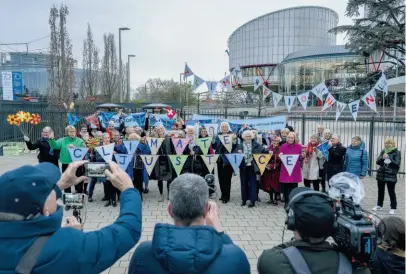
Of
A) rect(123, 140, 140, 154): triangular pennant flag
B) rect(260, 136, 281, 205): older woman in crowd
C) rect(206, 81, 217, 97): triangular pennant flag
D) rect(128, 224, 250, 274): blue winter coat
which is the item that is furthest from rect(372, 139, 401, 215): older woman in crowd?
rect(206, 81, 217, 97): triangular pennant flag

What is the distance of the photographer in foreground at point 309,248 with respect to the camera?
1964 mm

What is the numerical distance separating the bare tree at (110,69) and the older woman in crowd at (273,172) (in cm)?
2797

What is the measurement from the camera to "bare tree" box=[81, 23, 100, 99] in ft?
106

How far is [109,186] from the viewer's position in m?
8.23

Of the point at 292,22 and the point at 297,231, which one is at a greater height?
the point at 292,22

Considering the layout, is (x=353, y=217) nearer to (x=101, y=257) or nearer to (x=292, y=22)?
(x=101, y=257)

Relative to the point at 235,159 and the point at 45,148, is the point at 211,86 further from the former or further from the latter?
the point at 45,148

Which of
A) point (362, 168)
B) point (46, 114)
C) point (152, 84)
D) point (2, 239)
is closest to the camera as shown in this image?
point (2, 239)

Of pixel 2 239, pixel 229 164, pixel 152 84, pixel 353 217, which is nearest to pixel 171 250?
pixel 2 239

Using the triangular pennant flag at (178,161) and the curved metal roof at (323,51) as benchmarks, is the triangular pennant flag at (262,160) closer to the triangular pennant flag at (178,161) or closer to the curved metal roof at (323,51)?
the triangular pennant flag at (178,161)

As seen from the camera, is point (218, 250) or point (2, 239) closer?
point (2, 239)

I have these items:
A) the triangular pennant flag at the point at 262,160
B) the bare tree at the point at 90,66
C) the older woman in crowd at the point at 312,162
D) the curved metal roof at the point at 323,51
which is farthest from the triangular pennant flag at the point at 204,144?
the curved metal roof at the point at 323,51

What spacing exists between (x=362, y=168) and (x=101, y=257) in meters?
7.56

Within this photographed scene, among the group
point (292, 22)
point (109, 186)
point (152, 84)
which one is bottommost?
point (109, 186)
